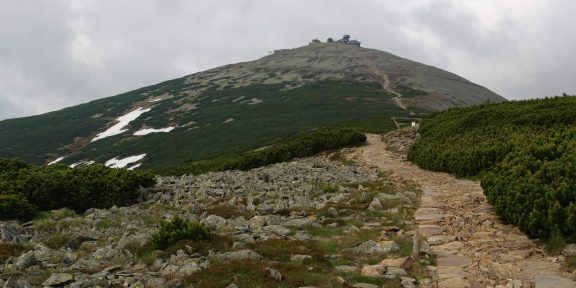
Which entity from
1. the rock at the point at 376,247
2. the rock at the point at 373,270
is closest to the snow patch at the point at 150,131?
the rock at the point at 376,247

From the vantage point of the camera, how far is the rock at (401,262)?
366 inches

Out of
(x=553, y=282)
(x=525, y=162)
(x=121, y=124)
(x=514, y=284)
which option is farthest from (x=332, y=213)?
(x=121, y=124)

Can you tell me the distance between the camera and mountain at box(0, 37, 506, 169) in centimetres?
8544

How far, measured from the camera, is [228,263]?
8945 mm

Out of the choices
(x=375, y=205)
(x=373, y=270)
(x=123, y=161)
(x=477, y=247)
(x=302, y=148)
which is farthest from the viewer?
(x=123, y=161)

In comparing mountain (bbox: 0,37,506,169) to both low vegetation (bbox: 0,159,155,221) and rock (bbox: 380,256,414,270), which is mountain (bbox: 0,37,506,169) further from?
rock (bbox: 380,256,414,270)

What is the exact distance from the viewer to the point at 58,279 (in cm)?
834

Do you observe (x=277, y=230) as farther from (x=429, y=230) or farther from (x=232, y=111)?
A: (x=232, y=111)

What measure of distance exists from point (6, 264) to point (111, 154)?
274 feet

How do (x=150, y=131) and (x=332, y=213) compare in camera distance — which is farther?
(x=150, y=131)

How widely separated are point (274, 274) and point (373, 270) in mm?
2086

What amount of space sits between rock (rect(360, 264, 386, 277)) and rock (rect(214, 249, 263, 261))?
85.3 inches

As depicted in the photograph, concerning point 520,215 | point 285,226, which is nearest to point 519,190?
point 520,215

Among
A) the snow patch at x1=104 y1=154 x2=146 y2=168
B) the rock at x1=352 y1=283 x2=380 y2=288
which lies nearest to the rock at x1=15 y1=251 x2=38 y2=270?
the rock at x1=352 y1=283 x2=380 y2=288
